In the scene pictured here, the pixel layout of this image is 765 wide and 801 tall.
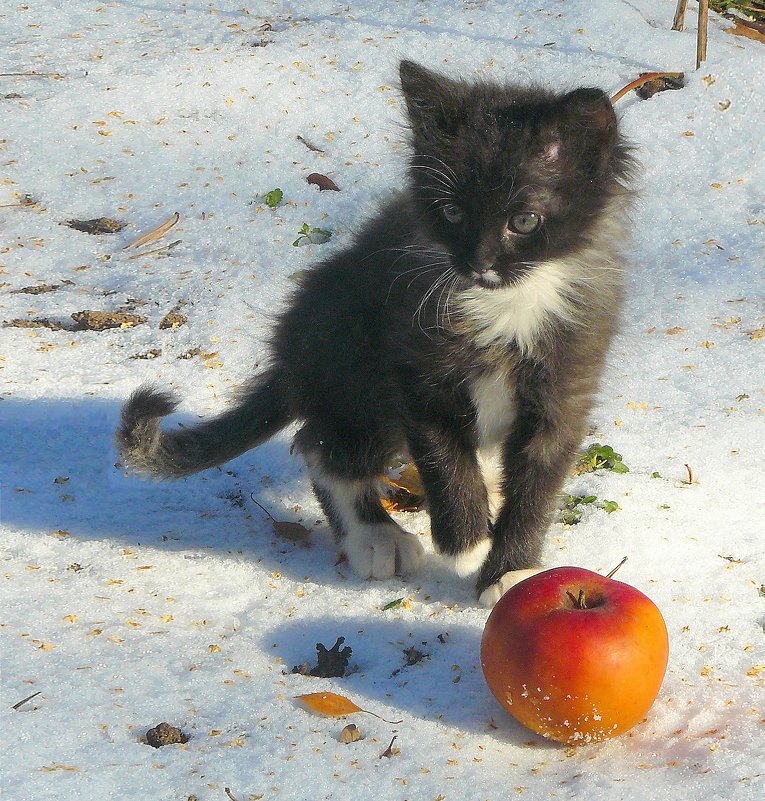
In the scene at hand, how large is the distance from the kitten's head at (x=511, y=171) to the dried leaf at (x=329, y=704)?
109 cm

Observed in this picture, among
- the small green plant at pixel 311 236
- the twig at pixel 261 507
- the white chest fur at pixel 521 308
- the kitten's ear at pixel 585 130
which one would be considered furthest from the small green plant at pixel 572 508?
the small green plant at pixel 311 236

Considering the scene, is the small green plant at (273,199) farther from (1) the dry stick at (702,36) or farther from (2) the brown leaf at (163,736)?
(2) the brown leaf at (163,736)

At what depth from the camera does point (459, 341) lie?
9.00 ft

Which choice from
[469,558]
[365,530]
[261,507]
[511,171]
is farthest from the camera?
[261,507]

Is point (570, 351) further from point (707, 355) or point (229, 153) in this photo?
point (229, 153)

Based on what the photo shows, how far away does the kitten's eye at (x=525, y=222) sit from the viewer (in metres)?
A: 2.53

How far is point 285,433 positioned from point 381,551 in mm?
927

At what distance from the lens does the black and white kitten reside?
8.34 feet

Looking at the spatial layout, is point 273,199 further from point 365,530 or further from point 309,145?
point 365,530

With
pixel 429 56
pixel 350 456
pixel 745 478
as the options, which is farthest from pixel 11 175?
pixel 745 478

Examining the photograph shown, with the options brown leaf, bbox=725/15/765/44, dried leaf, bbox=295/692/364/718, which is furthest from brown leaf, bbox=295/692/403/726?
brown leaf, bbox=725/15/765/44

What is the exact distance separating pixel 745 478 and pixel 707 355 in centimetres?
82

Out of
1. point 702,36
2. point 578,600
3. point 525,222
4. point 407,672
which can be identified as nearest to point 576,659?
point 578,600

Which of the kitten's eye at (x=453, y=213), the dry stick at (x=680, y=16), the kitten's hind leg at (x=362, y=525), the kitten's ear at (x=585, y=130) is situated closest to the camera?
the kitten's ear at (x=585, y=130)
